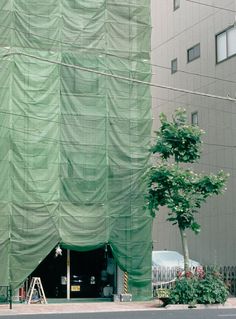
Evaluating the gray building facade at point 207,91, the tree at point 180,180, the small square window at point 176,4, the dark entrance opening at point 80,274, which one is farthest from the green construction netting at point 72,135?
the small square window at point 176,4

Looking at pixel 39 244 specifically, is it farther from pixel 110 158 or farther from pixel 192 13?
A: pixel 192 13

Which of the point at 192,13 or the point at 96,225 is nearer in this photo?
the point at 96,225

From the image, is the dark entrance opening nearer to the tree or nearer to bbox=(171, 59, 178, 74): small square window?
the tree

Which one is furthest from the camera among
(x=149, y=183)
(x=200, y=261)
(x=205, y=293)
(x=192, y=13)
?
(x=192, y=13)

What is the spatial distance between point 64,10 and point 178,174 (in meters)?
9.21

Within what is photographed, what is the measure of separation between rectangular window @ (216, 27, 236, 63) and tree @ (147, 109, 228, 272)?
825 cm

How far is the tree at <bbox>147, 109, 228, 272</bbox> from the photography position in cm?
2928

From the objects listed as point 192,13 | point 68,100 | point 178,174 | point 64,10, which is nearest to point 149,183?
point 178,174

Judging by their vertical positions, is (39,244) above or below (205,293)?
above

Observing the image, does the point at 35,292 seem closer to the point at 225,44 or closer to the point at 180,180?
the point at 180,180

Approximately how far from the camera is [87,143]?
101ft

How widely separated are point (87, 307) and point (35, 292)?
2.96m

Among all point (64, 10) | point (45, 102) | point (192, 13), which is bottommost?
point (45, 102)

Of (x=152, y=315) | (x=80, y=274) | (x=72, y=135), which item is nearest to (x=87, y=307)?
(x=80, y=274)
